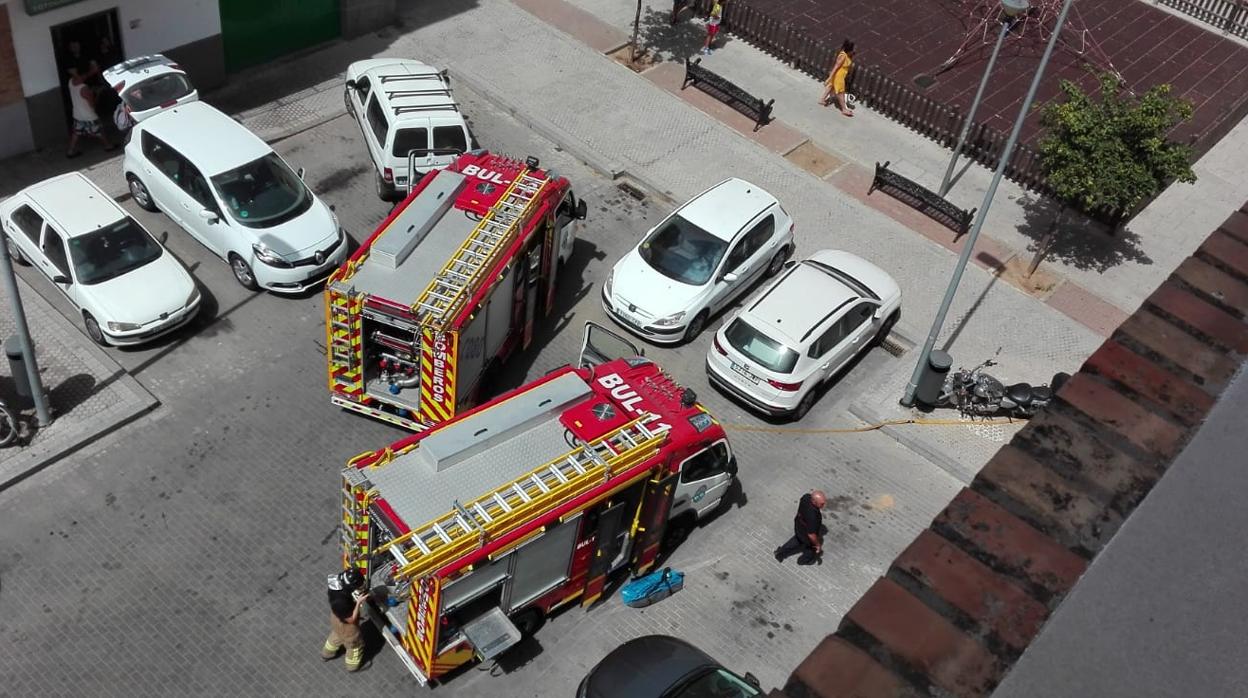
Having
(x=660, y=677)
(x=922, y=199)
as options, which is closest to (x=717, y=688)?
(x=660, y=677)

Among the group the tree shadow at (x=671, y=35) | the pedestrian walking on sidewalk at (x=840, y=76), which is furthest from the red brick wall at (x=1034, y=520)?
the tree shadow at (x=671, y=35)

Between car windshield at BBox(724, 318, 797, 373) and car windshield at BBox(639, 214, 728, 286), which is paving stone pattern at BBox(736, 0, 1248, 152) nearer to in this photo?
car windshield at BBox(639, 214, 728, 286)

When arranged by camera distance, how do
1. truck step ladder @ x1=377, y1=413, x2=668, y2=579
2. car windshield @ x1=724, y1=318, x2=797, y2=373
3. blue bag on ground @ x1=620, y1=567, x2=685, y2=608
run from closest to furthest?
1. truck step ladder @ x1=377, y1=413, x2=668, y2=579
2. blue bag on ground @ x1=620, y1=567, x2=685, y2=608
3. car windshield @ x1=724, y1=318, x2=797, y2=373

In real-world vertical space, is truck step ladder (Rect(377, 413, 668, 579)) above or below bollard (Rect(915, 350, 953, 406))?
above

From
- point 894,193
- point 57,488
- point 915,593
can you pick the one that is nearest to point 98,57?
point 57,488

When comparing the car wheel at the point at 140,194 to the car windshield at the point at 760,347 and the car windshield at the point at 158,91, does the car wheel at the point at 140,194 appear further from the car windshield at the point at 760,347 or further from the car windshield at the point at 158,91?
the car windshield at the point at 760,347

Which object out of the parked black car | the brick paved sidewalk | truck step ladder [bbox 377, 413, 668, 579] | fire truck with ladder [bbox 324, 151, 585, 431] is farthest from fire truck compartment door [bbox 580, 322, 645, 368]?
the brick paved sidewalk
